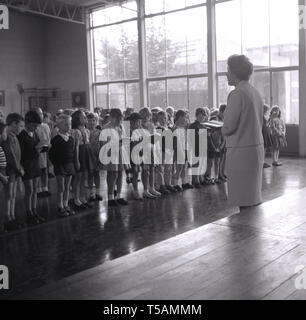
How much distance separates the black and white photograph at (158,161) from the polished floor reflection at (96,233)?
0.02m

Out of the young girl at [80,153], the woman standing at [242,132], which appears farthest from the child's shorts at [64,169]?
the woman standing at [242,132]

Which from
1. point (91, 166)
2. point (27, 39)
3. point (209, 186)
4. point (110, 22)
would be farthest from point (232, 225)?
point (27, 39)

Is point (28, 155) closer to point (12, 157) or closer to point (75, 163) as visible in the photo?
point (12, 157)

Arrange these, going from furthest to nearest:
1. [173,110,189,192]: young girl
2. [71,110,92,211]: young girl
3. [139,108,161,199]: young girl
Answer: [173,110,189,192]: young girl < [139,108,161,199]: young girl < [71,110,92,211]: young girl

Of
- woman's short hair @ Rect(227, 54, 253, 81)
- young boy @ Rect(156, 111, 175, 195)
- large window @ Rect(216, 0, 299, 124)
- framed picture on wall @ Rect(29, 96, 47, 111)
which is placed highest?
large window @ Rect(216, 0, 299, 124)

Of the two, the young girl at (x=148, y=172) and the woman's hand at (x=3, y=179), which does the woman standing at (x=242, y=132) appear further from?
the young girl at (x=148, y=172)

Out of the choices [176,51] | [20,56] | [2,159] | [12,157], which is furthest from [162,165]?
[20,56]

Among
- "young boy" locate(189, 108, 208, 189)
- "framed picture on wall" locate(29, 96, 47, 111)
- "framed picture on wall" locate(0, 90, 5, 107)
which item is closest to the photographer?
"young boy" locate(189, 108, 208, 189)

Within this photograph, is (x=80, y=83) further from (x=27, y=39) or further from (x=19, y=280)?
(x=19, y=280)

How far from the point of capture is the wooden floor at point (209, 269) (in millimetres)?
2051

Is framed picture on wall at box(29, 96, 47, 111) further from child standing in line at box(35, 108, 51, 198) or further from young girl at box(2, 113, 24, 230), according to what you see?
young girl at box(2, 113, 24, 230)

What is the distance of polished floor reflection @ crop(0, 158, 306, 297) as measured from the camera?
371cm

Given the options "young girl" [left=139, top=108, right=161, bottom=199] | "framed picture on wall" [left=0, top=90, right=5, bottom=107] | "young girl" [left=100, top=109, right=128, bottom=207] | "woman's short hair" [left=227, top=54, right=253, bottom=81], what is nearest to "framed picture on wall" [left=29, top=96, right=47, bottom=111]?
"framed picture on wall" [left=0, top=90, right=5, bottom=107]

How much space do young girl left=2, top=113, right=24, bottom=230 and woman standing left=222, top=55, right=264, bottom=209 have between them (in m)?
2.70
